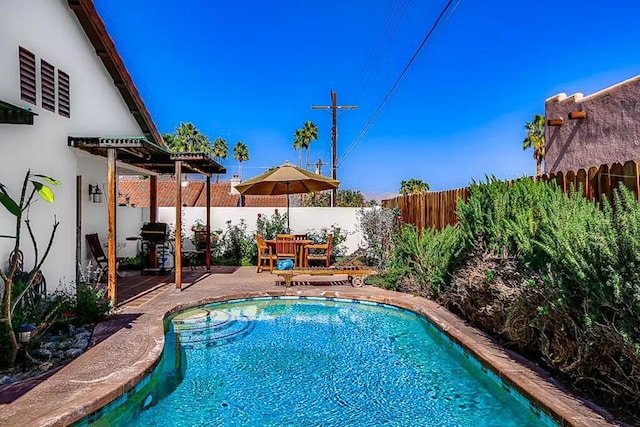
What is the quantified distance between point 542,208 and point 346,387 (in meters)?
3.35

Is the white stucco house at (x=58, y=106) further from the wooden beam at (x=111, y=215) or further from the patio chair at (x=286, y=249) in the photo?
the patio chair at (x=286, y=249)

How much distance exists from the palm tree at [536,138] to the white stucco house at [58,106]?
35319mm

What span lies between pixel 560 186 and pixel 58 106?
803 centimetres

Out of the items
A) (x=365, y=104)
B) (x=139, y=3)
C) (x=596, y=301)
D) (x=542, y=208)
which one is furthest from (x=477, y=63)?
(x=596, y=301)

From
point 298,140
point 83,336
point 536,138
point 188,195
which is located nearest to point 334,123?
point 188,195

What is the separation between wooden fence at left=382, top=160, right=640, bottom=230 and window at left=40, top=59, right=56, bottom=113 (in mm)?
7417

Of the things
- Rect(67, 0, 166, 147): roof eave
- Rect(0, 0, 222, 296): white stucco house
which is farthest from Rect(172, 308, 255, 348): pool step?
Rect(67, 0, 166, 147): roof eave

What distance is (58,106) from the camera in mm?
7355

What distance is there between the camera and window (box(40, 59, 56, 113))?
22.7ft

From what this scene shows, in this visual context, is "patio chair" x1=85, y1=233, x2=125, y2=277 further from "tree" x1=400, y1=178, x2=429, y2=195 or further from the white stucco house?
"tree" x1=400, y1=178, x2=429, y2=195

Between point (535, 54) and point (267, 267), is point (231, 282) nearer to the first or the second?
point (267, 267)

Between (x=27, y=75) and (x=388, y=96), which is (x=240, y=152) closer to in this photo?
(x=388, y=96)

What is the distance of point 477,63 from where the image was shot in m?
17.7

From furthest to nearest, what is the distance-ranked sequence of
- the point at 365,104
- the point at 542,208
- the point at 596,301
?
the point at 365,104, the point at 542,208, the point at 596,301
